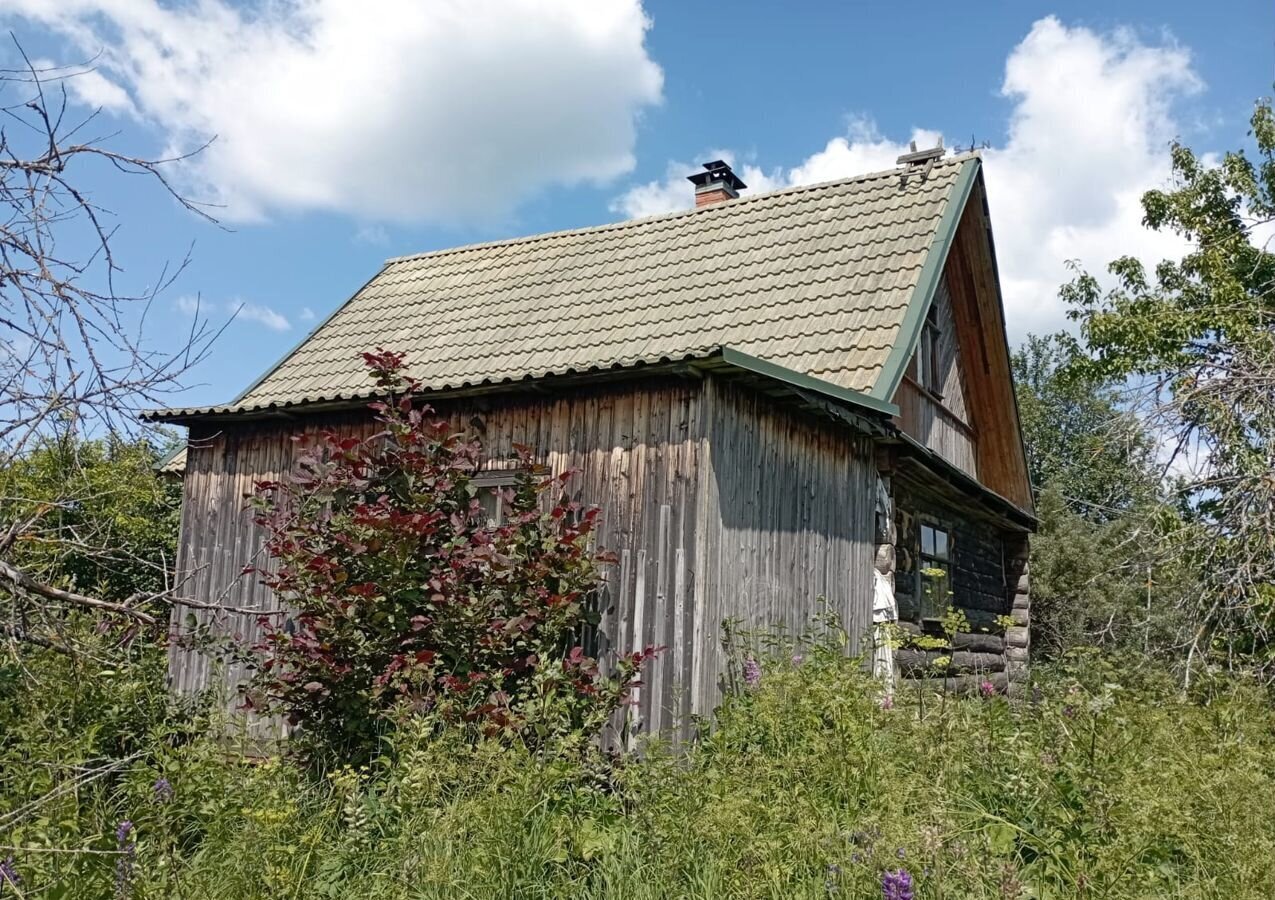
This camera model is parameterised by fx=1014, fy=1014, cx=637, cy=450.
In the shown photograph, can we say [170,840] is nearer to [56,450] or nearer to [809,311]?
[56,450]

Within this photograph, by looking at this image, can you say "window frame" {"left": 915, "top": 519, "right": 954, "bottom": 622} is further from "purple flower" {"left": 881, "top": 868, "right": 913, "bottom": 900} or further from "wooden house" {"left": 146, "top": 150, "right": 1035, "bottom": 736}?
"purple flower" {"left": 881, "top": 868, "right": 913, "bottom": 900}

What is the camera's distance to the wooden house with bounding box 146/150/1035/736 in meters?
6.89

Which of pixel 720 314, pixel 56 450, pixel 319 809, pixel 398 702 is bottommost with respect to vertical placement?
pixel 319 809

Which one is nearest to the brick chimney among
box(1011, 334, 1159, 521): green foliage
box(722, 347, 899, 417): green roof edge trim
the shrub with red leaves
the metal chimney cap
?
the metal chimney cap

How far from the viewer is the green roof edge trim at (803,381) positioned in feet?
20.8

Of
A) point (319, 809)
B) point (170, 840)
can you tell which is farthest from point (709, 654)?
point (170, 840)

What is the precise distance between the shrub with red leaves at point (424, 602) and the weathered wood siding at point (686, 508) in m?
0.37

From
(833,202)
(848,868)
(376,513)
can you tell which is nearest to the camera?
(848,868)

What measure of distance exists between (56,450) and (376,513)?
3198 mm

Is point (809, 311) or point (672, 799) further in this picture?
point (809, 311)

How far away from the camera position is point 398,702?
5.57 meters

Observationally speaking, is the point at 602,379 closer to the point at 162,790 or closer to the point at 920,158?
the point at 162,790

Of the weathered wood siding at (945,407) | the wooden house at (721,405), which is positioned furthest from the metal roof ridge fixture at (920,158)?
the weathered wood siding at (945,407)

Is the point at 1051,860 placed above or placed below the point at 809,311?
below
